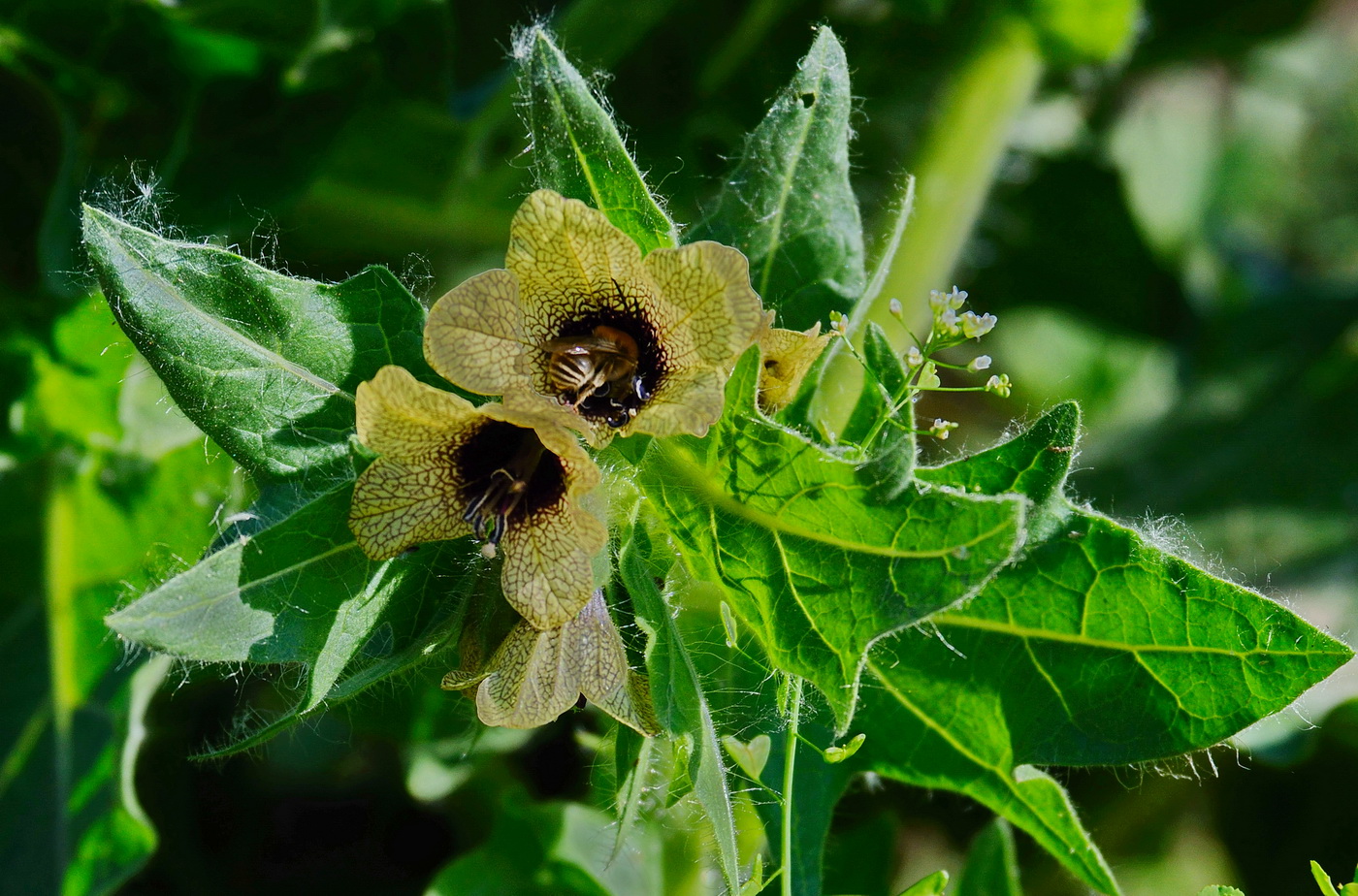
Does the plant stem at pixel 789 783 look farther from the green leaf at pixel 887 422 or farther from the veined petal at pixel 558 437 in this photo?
the veined petal at pixel 558 437

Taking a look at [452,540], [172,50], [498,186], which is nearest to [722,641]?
[452,540]

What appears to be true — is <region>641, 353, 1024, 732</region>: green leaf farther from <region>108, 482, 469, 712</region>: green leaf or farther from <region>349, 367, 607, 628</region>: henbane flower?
<region>108, 482, 469, 712</region>: green leaf

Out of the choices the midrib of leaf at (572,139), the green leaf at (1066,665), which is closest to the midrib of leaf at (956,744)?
the green leaf at (1066,665)

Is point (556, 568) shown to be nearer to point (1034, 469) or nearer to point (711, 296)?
point (711, 296)

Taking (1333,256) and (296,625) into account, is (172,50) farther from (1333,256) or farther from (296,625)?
(1333,256)

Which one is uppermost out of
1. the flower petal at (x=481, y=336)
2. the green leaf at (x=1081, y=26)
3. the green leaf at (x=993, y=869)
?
the green leaf at (x=1081, y=26)

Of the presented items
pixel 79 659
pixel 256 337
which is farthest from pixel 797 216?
pixel 79 659
